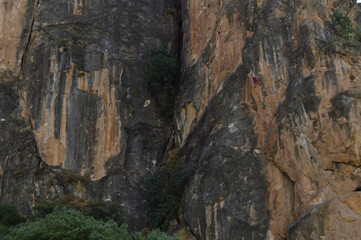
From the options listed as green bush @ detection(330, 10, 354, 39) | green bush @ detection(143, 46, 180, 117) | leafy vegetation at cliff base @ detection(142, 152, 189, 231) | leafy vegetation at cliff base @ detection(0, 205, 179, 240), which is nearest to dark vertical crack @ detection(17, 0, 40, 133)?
green bush @ detection(143, 46, 180, 117)

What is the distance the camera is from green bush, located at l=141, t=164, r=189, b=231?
2967 cm

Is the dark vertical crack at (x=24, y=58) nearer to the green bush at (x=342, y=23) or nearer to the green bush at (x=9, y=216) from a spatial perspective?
the green bush at (x=9, y=216)

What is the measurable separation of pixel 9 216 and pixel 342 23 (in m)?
20.0

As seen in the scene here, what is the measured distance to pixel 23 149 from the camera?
3291cm

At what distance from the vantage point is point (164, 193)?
30266 mm

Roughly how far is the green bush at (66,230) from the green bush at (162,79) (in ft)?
47.4

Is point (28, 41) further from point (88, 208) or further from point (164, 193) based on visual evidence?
point (164, 193)

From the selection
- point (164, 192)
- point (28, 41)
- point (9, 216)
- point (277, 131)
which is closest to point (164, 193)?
point (164, 192)

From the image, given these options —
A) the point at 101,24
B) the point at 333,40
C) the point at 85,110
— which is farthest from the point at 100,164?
the point at 333,40

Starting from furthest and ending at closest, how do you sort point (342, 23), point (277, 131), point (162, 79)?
point (162, 79), point (342, 23), point (277, 131)

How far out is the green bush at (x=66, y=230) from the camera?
2158cm

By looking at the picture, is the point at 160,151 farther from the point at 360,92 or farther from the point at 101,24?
the point at 360,92

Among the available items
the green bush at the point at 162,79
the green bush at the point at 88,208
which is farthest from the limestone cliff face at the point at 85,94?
the green bush at the point at 88,208

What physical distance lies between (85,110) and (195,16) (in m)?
9.74
